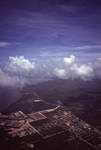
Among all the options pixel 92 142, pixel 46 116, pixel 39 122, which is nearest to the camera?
pixel 92 142

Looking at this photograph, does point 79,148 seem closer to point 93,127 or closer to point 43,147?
point 43,147

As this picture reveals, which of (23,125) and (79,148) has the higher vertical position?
(23,125)

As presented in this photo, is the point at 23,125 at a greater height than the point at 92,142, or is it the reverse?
the point at 23,125

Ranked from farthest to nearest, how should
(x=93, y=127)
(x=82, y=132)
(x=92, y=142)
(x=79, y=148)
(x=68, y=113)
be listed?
(x=68, y=113), (x=93, y=127), (x=82, y=132), (x=92, y=142), (x=79, y=148)

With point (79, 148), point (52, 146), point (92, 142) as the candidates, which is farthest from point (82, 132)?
point (52, 146)

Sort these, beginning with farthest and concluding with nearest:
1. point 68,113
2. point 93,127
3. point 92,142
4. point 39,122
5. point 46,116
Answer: point 68,113, point 46,116, point 39,122, point 93,127, point 92,142

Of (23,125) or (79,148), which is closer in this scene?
(79,148)

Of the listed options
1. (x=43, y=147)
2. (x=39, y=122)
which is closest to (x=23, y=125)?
(x=39, y=122)

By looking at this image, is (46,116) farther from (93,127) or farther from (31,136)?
(93,127)

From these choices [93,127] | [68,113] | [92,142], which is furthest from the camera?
[68,113]
